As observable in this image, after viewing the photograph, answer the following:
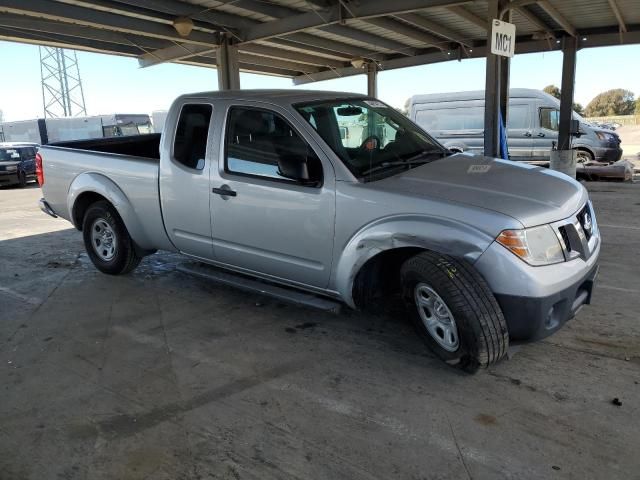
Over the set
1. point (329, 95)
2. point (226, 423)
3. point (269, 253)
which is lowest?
point (226, 423)

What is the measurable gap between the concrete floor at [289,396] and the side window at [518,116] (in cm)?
1237

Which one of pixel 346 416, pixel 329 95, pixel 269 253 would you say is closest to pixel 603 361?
pixel 346 416

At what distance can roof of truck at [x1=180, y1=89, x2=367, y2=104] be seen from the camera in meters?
4.09

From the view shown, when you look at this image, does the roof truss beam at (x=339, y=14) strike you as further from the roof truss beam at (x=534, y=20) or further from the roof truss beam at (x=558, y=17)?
the roof truss beam at (x=534, y=20)

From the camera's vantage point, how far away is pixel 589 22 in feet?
44.0

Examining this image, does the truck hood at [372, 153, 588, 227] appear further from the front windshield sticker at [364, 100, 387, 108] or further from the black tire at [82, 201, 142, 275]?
the black tire at [82, 201, 142, 275]

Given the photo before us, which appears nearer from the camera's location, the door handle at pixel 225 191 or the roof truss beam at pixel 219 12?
the door handle at pixel 225 191

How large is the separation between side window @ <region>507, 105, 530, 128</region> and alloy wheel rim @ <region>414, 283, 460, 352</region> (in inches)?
568

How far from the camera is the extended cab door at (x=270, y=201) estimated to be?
3.70m

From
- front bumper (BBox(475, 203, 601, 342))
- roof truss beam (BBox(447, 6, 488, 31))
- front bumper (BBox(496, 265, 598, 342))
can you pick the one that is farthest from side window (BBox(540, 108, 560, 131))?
front bumper (BBox(496, 265, 598, 342))

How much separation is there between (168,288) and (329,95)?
2.54 metres

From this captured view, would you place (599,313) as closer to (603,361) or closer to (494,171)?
(603,361)

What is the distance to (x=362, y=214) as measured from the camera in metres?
3.47

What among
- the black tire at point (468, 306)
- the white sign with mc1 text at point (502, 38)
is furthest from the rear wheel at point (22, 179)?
the black tire at point (468, 306)
